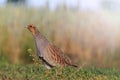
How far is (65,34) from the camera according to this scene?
13992 mm

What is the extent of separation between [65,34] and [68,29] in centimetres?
14

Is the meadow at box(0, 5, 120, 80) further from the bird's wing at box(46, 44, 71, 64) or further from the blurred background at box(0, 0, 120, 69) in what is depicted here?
the bird's wing at box(46, 44, 71, 64)

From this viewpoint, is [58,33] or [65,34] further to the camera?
[65,34]

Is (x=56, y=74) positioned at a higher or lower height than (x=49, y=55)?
lower

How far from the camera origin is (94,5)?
14.8 meters

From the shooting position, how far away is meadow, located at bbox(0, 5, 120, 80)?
13234 millimetres

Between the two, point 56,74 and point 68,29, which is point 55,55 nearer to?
point 56,74

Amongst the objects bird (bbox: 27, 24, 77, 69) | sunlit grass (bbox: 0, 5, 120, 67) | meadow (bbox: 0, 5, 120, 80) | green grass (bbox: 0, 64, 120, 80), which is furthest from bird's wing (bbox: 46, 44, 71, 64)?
sunlit grass (bbox: 0, 5, 120, 67)

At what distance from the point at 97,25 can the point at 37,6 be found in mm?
1558

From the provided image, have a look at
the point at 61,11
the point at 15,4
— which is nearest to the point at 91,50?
the point at 61,11

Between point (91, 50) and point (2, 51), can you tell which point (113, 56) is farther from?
point (2, 51)

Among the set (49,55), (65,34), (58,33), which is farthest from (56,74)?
(65,34)

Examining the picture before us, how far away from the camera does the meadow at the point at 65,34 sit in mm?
13234

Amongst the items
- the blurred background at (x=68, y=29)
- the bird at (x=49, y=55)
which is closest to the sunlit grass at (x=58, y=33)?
the blurred background at (x=68, y=29)
